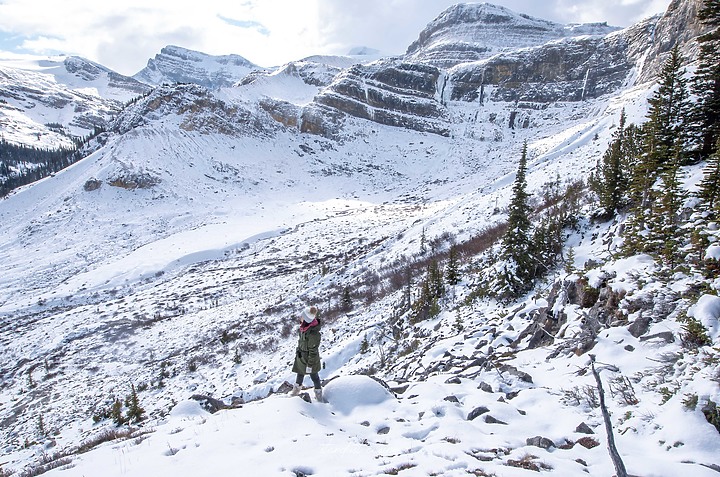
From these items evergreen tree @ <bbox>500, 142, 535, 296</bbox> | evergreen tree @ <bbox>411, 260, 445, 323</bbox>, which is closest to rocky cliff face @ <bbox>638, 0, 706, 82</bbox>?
evergreen tree @ <bbox>500, 142, 535, 296</bbox>

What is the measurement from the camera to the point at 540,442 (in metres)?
5.06

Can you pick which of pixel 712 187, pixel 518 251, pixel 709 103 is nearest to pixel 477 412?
pixel 712 187

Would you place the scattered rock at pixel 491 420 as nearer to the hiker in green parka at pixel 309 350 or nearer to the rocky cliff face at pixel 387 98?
the hiker in green parka at pixel 309 350

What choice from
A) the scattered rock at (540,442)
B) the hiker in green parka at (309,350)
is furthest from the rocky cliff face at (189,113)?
the scattered rock at (540,442)

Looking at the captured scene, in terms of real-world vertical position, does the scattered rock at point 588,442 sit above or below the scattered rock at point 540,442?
above

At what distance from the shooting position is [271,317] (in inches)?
870

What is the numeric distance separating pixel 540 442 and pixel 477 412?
129 centimetres

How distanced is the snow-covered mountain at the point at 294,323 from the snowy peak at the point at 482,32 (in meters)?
67.1

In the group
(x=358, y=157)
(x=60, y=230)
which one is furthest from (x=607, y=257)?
(x=358, y=157)

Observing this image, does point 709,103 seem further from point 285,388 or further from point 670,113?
point 285,388

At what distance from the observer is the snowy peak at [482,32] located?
5384 inches

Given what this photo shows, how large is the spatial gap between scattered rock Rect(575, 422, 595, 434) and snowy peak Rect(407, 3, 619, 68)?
142634 millimetres

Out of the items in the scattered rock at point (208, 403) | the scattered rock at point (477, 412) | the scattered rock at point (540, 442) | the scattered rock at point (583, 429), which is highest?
the scattered rock at point (583, 429)

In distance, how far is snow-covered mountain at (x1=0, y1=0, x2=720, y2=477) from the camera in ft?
16.6
